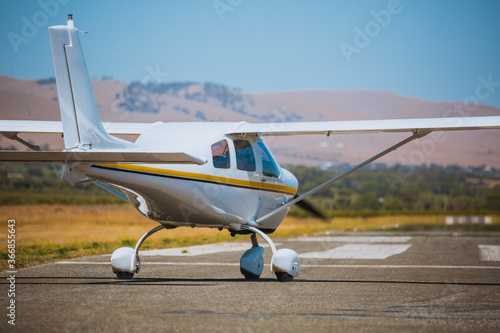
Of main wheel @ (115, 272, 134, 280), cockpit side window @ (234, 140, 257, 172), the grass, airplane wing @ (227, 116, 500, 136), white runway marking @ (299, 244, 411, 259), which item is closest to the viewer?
airplane wing @ (227, 116, 500, 136)

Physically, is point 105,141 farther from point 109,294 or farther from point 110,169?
point 109,294

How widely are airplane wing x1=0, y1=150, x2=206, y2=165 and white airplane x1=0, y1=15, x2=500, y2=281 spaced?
1 cm

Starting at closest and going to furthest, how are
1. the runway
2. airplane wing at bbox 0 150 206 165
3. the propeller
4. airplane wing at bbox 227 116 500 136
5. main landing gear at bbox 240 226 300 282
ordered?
the runway, airplane wing at bbox 0 150 206 165, main landing gear at bbox 240 226 300 282, airplane wing at bbox 227 116 500 136, the propeller

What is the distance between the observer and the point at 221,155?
11.4m

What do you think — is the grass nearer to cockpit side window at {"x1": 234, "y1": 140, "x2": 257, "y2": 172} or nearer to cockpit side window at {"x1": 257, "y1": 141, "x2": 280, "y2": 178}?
cockpit side window at {"x1": 234, "y1": 140, "x2": 257, "y2": 172}

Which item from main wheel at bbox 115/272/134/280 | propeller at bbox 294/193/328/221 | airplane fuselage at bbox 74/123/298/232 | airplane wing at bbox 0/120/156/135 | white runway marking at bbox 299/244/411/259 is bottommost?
white runway marking at bbox 299/244/411/259

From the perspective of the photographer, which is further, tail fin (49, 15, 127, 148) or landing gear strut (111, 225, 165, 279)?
landing gear strut (111, 225, 165, 279)

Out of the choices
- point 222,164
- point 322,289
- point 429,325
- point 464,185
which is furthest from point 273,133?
point 464,185

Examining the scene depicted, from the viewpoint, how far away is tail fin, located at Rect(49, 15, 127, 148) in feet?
32.8

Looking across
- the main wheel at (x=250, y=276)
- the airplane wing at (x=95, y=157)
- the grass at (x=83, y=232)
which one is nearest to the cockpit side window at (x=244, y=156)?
the main wheel at (x=250, y=276)

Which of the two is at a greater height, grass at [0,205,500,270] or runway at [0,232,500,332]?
grass at [0,205,500,270]

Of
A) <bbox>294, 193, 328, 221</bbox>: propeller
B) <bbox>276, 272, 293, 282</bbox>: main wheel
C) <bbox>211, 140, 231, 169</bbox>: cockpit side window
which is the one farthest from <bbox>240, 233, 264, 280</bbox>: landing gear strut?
<bbox>294, 193, 328, 221</bbox>: propeller

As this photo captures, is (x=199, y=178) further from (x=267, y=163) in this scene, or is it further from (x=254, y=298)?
(x=254, y=298)

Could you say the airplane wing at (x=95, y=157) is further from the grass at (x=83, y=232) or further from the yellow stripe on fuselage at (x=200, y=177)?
the grass at (x=83, y=232)
